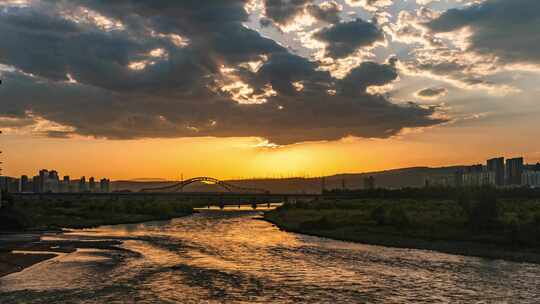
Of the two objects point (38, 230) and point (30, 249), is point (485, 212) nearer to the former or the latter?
point (30, 249)

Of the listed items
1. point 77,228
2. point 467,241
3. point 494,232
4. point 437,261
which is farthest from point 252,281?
point 77,228

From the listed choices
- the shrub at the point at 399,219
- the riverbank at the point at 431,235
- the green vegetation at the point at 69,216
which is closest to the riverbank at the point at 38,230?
the green vegetation at the point at 69,216

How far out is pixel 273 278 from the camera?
107 ft

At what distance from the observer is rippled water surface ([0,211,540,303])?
2688cm

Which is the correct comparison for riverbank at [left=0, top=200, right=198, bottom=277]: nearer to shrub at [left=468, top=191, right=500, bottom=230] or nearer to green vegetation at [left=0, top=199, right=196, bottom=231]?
green vegetation at [left=0, top=199, right=196, bottom=231]

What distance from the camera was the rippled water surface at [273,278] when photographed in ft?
88.2

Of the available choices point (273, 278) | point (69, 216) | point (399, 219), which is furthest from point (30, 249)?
point (69, 216)

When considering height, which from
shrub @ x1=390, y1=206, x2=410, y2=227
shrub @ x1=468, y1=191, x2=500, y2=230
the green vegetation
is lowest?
the green vegetation

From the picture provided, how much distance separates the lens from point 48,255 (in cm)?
4356

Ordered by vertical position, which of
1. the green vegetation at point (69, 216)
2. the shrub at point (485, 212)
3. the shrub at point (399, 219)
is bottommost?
the green vegetation at point (69, 216)

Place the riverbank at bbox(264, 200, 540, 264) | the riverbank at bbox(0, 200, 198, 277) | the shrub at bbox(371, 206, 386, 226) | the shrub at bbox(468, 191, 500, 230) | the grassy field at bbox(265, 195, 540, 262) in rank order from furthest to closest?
1. the shrub at bbox(371, 206, 386, 226)
2. the shrub at bbox(468, 191, 500, 230)
3. the grassy field at bbox(265, 195, 540, 262)
4. the riverbank at bbox(264, 200, 540, 264)
5. the riverbank at bbox(0, 200, 198, 277)

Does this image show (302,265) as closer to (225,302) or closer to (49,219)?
(225,302)

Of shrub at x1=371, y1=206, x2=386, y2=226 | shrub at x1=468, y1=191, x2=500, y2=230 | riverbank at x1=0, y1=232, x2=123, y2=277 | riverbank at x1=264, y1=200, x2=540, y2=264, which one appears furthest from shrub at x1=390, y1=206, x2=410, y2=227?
riverbank at x1=0, y1=232, x2=123, y2=277

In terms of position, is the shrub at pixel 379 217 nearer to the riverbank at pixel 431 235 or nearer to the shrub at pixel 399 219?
the riverbank at pixel 431 235
